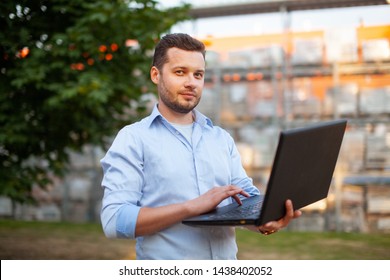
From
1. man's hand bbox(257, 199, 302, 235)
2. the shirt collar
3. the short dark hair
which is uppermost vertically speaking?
the short dark hair

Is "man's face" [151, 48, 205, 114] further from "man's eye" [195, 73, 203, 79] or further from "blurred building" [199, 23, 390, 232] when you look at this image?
"blurred building" [199, 23, 390, 232]

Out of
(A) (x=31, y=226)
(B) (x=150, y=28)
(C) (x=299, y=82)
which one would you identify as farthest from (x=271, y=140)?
(B) (x=150, y=28)

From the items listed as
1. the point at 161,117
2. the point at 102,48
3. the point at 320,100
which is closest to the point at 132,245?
the point at 102,48

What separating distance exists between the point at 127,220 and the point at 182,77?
0.38 meters

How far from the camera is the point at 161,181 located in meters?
1.27

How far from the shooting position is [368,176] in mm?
7453

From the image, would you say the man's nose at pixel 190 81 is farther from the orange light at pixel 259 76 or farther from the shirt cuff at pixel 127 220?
the orange light at pixel 259 76

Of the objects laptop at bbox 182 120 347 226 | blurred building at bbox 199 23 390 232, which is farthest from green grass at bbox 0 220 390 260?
laptop at bbox 182 120 347 226

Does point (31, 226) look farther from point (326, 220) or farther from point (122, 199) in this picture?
point (122, 199)

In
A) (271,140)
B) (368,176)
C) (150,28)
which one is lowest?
(368,176)

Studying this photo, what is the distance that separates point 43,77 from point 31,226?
3.84 meters

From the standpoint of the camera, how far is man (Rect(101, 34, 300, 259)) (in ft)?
3.91

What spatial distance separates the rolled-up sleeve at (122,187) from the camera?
119 cm

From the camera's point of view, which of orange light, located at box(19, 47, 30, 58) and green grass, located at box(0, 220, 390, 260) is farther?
green grass, located at box(0, 220, 390, 260)
